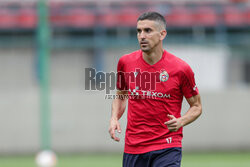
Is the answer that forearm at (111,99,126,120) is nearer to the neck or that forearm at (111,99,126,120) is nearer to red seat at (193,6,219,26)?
the neck

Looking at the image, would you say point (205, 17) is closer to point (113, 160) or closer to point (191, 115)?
point (113, 160)

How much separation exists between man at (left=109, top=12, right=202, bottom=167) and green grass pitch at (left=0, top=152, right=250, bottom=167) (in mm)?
6655

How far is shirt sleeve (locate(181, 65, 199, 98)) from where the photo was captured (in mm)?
5645

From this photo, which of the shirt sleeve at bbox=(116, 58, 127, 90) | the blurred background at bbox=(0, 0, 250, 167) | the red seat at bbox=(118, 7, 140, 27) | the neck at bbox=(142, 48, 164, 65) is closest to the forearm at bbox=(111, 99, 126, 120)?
the shirt sleeve at bbox=(116, 58, 127, 90)

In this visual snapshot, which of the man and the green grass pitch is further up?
the man

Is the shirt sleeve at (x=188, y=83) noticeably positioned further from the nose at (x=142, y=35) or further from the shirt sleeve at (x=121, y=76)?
the shirt sleeve at (x=121, y=76)

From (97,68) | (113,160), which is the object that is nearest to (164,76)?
(113,160)

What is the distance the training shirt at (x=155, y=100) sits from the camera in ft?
18.4

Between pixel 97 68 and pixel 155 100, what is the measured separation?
1017 centimetres

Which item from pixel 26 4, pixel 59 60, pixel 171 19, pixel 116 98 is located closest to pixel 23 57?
pixel 59 60

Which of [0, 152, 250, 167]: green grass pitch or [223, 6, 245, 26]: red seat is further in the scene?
[223, 6, 245, 26]: red seat

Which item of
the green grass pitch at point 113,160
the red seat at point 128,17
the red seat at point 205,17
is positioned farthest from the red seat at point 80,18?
the green grass pitch at point 113,160

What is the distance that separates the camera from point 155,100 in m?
5.62

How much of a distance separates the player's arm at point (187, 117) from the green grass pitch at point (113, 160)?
21.8ft
